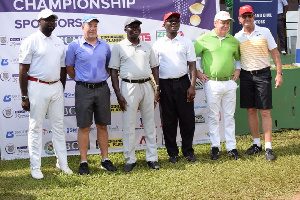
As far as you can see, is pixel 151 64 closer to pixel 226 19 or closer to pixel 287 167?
pixel 226 19

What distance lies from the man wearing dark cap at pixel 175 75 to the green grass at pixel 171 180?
0.61m

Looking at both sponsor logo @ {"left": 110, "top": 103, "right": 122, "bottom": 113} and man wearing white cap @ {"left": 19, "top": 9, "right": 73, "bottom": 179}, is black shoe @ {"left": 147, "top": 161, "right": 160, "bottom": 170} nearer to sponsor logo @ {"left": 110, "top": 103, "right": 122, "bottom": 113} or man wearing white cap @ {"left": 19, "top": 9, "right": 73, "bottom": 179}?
sponsor logo @ {"left": 110, "top": 103, "right": 122, "bottom": 113}

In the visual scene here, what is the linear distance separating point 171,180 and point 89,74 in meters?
1.78

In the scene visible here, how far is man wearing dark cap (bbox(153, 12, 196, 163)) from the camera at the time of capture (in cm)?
646

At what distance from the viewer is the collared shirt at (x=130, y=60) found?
616 cm

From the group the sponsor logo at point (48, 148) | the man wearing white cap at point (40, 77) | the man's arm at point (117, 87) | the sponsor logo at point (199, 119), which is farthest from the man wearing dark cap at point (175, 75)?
the sponsor logo at point (48, 148)

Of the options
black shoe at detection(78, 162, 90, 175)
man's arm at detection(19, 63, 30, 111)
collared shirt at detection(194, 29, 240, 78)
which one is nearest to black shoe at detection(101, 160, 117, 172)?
black shoe at detection(78, 162, 90, 175)

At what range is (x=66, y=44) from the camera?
7242 mm

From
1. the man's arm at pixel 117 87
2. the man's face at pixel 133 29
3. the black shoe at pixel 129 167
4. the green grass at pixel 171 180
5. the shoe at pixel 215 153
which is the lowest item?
the green grass at pixel 171 180

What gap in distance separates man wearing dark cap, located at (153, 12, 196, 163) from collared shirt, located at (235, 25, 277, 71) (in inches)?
32.4

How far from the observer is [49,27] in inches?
230

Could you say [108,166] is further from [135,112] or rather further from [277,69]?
[277,69]

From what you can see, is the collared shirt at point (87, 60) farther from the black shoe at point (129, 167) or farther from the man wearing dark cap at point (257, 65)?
the man wearing dark cap at point (257, 65)

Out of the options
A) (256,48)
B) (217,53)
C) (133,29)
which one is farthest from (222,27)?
(133,29)
